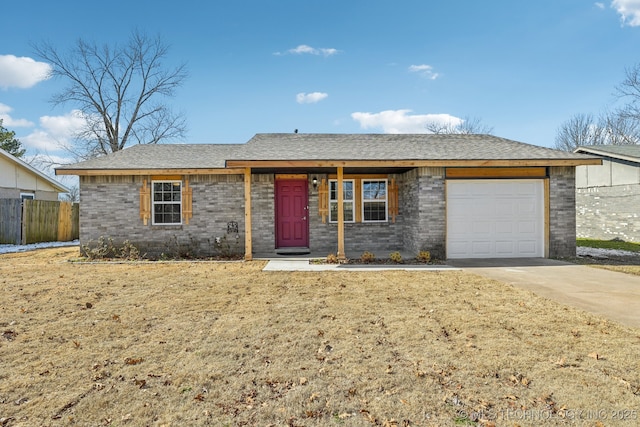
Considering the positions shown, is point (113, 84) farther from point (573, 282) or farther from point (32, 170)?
point (573, 282)

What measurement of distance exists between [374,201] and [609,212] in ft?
36.5

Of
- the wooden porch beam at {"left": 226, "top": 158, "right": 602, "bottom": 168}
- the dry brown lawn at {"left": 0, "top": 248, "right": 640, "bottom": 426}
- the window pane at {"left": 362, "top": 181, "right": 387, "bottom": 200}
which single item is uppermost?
the wooden porch beam at {"left": 226, "top": 158, "right": 602, "bottom": 168}

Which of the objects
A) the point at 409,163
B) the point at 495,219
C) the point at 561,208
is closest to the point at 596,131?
the point at 561,208

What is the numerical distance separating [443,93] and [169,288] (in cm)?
1863

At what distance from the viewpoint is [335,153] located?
1028 cm

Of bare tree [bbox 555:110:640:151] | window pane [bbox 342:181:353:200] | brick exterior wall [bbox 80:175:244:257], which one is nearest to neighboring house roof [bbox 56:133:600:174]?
brick exterior wall [bbox 80:175:244:257]

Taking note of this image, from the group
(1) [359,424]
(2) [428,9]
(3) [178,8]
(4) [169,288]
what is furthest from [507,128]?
(1) [359,424]

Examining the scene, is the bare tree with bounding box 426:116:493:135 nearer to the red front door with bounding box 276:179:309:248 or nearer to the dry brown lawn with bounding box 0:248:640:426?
the red front door with bounding box 276:179:309:248

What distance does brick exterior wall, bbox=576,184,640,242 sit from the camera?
14.3 metres

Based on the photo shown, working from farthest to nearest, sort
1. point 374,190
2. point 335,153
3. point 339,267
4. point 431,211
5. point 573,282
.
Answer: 1. point 374,190
2. point 335,153
3. point 431,211
4. point 339,267
5. point 573,282

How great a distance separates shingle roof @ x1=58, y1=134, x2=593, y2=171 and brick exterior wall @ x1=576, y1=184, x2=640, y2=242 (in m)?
6.55

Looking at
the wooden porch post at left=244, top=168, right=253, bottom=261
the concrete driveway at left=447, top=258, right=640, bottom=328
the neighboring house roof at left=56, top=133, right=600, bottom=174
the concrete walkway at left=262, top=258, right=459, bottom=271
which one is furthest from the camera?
the wooden porch post at left=244, top=168, right=253, bottom=261

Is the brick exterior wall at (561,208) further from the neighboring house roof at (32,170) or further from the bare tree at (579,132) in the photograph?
the bare tree at (579,132)

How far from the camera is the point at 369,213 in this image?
38.9ft
